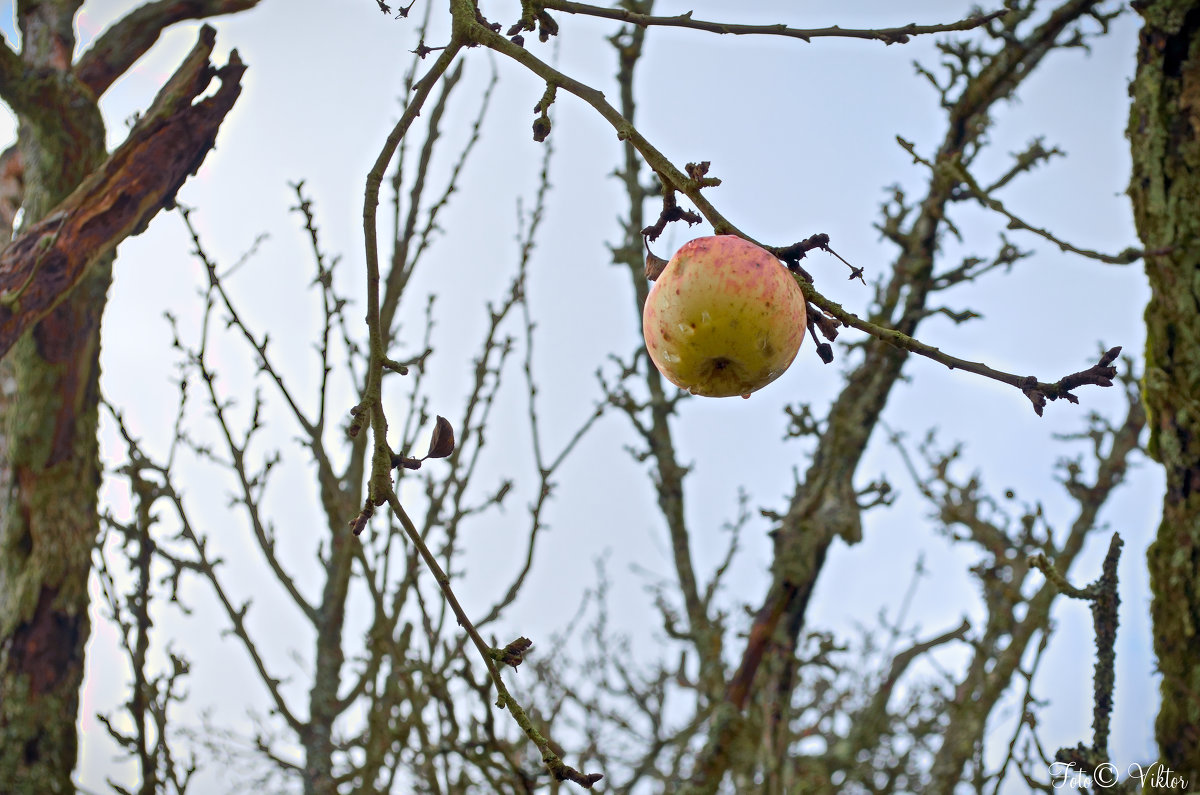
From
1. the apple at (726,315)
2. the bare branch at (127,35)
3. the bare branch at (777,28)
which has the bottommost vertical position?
the apple at (726,315)

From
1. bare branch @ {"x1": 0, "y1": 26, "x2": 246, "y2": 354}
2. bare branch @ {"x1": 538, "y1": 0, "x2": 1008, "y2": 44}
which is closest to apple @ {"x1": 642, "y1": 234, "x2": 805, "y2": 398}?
bare branch @ {"x1": 538, "y1": 0, "x2": 1008, "y2": 44}

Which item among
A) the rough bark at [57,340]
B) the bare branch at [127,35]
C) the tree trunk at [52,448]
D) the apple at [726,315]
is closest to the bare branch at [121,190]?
the rough bark at [57,340]

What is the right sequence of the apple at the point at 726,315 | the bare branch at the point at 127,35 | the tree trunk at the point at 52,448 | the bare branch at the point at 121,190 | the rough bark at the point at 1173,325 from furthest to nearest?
the bare branch at the point at 127,35 < the tree trunk at the point at 52,448 < the bare branch at the point at 121,190 < the rough bark at the point at 1173,325 < the apple at the point at 726,315

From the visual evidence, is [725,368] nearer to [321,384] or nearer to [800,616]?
[321,384]

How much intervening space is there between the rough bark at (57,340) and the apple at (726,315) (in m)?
1.75

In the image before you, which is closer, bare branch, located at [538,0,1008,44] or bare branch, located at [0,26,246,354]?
bare branch, located at [538,0,1008,44]

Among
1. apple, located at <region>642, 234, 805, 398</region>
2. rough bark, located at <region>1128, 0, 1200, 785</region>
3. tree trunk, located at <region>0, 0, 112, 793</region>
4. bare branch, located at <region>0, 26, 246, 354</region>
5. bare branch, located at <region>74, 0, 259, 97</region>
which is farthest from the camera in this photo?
bare branch, located at <region>74, 0, 259, 97</region>

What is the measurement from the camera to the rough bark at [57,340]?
2.57 m

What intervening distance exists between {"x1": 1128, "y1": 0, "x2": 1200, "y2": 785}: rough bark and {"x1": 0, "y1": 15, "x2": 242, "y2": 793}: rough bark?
261 centimetres

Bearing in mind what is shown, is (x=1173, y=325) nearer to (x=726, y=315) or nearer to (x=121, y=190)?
(x=726, y=315)

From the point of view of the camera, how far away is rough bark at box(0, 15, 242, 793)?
257 cm

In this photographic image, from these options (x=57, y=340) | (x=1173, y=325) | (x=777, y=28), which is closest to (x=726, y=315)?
(x=777, y=28)

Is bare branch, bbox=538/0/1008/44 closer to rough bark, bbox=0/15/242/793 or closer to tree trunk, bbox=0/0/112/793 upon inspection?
rough bark, bbox=0/15/242/793

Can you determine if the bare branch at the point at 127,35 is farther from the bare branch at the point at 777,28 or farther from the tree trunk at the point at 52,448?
the bare branch at the point at 777,28
